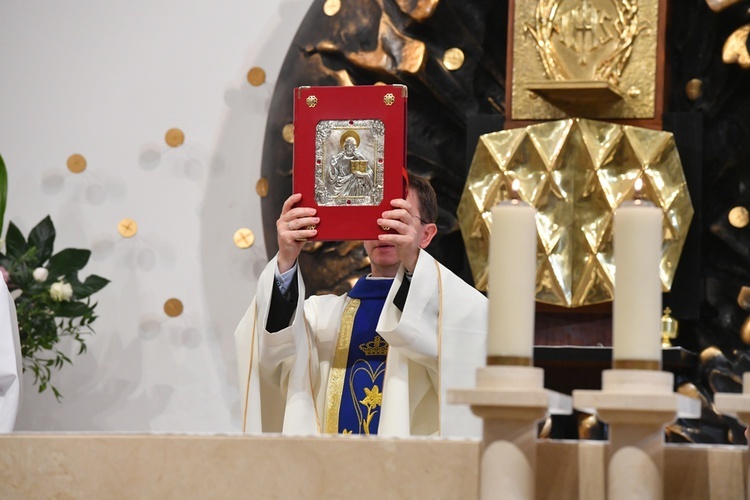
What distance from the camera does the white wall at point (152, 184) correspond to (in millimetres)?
4141

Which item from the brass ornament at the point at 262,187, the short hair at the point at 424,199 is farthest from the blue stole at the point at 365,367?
the brass ornament at the point at 262,187

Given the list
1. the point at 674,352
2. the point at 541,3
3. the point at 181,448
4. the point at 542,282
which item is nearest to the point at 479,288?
the point at 542,282

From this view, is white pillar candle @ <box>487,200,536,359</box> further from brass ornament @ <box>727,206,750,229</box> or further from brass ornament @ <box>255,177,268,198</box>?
brass ornament @ <box>255,177,268,198</box>

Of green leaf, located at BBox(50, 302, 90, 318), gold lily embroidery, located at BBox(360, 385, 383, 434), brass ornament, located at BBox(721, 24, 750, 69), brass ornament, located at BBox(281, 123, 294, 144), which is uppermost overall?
brass ornament, located at BBox(721, 24, 750, 69)

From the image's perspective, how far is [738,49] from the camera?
329 centimetres

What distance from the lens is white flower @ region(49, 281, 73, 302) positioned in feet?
11.8

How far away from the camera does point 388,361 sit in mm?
2615

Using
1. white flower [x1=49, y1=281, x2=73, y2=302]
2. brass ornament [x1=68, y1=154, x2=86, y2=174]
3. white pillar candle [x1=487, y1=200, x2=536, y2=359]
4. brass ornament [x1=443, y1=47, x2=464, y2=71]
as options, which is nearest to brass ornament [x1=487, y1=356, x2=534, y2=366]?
white pillar candle [x1=487, y1=200, x2=536, y2=359]

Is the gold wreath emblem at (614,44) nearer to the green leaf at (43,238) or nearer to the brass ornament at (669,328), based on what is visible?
the brass ornament at (669,328)

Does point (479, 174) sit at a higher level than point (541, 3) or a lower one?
lower

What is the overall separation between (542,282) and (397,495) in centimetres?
208

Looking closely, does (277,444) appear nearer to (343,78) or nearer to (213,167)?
(343,78)

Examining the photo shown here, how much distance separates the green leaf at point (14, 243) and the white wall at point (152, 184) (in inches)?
20.1

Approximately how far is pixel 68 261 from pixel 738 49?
2.02 metres
